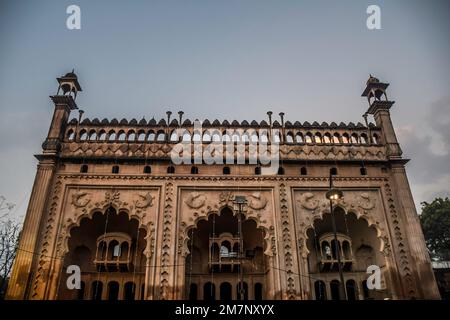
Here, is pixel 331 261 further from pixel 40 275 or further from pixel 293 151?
pixel 40 275

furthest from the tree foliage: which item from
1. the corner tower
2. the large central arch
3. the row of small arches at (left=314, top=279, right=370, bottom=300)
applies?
the corner tower

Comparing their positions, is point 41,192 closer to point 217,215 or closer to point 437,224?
point 217,215

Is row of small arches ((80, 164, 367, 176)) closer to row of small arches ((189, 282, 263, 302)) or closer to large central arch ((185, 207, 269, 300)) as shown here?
large central arch ((185, 207, 269, 300))

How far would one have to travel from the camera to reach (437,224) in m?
39.2

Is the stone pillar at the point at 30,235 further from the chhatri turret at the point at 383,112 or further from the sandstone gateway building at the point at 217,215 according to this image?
the chhatri turret at the point at 383,112

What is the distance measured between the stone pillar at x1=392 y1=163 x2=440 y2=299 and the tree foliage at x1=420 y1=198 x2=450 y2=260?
1964 cm

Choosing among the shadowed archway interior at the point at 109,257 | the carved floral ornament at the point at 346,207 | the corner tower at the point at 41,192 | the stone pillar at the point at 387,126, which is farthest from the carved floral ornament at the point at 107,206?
the stone pillar at the point at 387,126

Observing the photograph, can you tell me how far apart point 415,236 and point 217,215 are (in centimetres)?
1304

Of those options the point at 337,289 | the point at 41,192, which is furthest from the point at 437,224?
the point at 41,192

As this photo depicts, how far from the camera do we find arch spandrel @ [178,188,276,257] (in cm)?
2212

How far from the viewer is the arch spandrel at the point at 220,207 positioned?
72.6ft

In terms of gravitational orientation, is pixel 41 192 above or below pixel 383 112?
below

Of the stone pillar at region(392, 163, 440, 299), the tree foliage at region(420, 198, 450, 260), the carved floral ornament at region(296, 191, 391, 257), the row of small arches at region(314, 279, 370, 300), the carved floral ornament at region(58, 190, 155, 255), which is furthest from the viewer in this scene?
the tree foliage at region(420, 198, 450, 260)

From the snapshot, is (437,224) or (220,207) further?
(437,224)
